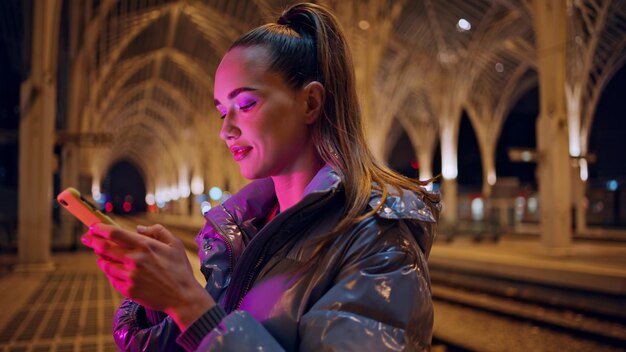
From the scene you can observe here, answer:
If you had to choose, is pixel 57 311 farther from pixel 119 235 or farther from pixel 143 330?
pixel 119 235

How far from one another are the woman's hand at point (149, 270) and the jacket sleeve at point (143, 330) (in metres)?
0.32

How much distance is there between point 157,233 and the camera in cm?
115

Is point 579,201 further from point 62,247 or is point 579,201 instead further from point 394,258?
point 394,258

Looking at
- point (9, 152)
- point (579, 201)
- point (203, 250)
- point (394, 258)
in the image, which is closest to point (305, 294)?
point (394, 258)

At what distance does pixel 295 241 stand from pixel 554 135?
17046mm

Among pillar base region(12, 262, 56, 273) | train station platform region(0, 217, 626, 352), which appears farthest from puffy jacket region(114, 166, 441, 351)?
pillar base region(12, 262, 56, 273)

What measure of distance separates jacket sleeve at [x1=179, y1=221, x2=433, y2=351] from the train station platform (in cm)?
534

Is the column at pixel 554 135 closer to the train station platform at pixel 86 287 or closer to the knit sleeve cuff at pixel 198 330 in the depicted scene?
the train station platform at pixel 86 287

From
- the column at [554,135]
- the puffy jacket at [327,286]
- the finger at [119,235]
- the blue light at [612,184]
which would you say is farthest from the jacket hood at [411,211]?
the blue light at [612,184]

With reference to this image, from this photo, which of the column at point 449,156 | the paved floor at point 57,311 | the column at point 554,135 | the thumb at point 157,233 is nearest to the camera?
the thumb at point 157,233

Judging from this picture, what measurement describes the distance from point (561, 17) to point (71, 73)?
22.6 m

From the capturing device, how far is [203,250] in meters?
1.54

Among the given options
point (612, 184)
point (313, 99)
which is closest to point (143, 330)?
point (313, 99)

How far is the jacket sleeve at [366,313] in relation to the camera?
3.50 feet
